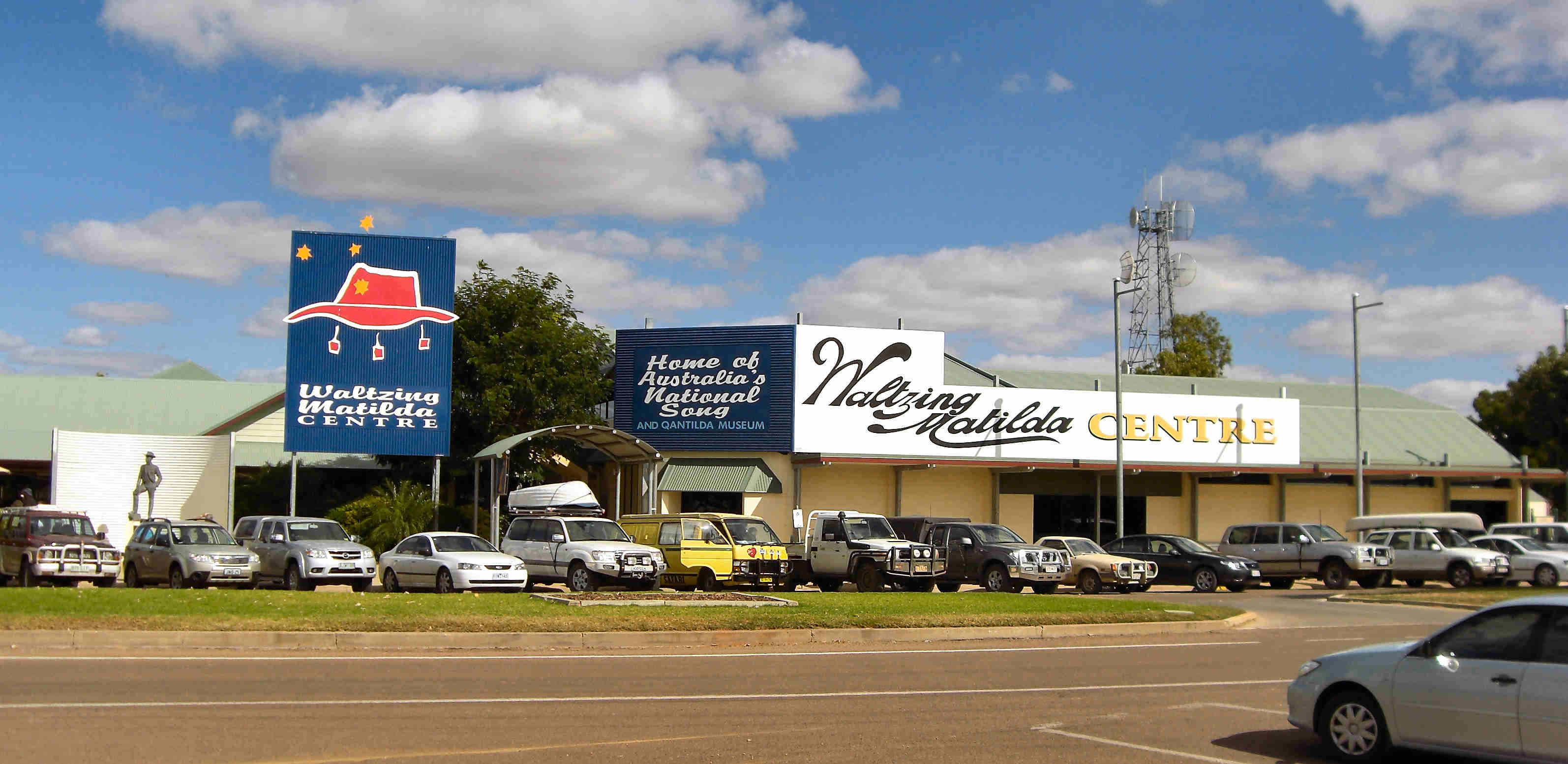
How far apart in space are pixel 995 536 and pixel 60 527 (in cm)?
1900

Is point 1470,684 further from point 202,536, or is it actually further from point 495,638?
point 202,536

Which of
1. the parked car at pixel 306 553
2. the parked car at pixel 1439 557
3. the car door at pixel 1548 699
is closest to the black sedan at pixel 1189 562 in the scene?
the parked car at pixel 1439 557

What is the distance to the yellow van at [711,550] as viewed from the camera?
27.7 m

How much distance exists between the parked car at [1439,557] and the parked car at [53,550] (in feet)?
92.7

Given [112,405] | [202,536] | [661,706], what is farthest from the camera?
[112,405]

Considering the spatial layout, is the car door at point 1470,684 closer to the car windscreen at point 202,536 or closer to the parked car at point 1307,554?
the car windscreen at point 202,536

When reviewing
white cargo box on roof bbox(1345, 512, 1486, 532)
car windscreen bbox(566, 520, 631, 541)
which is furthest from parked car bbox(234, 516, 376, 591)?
white cargo box on roof bbox(1345, 512, 1486, 532)

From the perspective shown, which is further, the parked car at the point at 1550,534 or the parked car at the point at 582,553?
the parked car at the point at 1550,534

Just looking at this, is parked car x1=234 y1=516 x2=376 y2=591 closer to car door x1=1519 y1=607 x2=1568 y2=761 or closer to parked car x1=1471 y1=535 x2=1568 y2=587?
car door x1=1519 y1=607 x2=1568 y2=761

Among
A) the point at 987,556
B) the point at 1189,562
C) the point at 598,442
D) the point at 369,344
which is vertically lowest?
the point at 1189,562

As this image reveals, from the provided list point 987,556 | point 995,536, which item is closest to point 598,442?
point 995,536

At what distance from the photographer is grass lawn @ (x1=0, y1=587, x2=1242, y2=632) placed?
17297 mm

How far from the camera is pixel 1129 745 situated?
33.9 feet

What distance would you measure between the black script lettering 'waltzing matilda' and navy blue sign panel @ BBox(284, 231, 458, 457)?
35.3 feet
